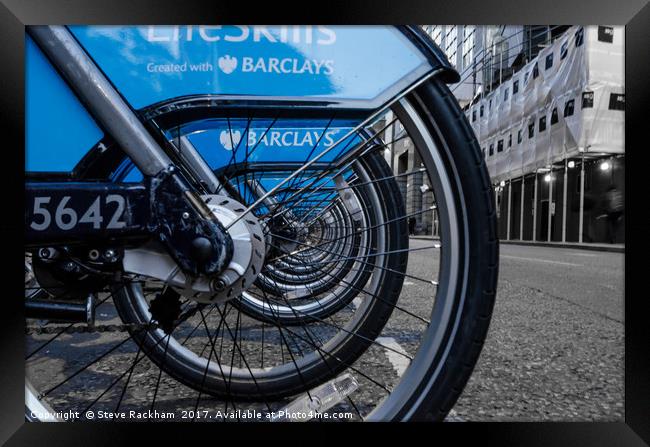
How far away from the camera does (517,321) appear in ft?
8.20

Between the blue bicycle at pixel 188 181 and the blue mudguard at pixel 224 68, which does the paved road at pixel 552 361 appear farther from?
the blue mudguard at pixel 224 68

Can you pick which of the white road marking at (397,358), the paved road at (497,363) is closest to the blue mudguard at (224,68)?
the paved road at (497,363)

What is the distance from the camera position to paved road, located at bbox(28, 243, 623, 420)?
1329 mm

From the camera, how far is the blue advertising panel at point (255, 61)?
875 millimetres

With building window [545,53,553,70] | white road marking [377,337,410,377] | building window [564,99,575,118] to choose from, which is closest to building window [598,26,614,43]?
white road marking [377,337,410,377]

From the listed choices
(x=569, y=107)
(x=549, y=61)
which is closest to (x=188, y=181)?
(x=549, y=61)

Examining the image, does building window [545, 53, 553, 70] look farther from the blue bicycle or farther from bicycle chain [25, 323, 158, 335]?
bicycle chain [25, 323, 158, 335]

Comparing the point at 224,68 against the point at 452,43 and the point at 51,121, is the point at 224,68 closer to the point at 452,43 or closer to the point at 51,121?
the point at 51,121

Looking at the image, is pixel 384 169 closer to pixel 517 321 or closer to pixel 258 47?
pixel 258 47

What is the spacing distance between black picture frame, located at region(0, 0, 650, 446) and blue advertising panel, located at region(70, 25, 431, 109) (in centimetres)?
4
